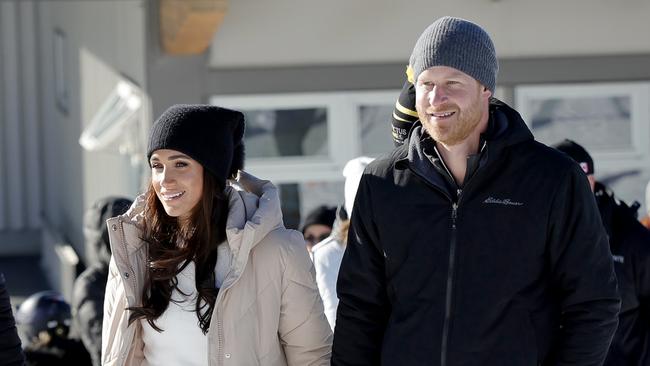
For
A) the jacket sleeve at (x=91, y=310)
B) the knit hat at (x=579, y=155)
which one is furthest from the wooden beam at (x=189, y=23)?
the knit hat at (x=579, y=155)

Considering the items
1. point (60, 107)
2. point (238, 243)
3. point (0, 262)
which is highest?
point (238, 243)

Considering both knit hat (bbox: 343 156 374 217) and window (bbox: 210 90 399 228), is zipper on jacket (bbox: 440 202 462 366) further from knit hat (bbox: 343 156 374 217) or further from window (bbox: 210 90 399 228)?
window (bbox: 210 90 399 228)

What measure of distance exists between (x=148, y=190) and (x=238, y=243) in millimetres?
397

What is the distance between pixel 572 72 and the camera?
377 inches

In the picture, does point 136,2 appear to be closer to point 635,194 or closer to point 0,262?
point 635,194

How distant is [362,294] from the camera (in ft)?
11.9

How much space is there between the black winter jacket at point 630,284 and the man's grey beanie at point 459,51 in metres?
2.11

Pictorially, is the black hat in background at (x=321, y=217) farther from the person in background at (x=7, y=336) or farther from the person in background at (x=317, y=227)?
the person in background at (x=7, y=336)

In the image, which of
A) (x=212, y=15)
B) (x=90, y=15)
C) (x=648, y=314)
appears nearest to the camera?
(x=648, y=314)

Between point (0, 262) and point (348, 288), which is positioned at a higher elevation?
point (348, 288)

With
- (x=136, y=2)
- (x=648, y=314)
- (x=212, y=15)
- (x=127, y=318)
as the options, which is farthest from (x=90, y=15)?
(x=127, y=318)

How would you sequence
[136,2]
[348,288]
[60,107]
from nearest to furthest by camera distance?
[348,288], [136,2], [60,107]

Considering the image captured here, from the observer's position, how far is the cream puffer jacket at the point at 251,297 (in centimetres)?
383

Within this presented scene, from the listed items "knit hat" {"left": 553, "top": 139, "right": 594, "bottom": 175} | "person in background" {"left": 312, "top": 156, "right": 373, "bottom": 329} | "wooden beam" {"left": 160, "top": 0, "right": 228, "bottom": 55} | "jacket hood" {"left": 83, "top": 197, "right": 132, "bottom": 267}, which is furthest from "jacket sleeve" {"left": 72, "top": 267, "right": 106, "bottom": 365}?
"knit hat" {"left": 553, "top": 139, "right": 594, "bottom": 175}
